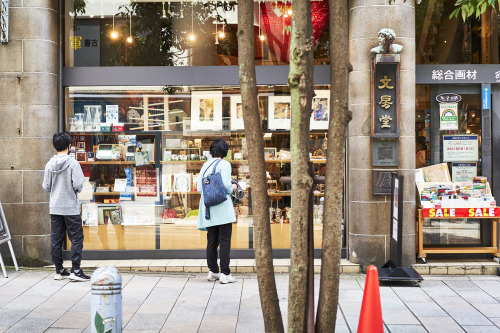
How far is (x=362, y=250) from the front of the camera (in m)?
8.22

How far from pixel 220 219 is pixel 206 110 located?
2.31 m

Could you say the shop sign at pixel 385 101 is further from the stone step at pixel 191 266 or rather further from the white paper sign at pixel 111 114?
the white paper sign at pixel 111 114

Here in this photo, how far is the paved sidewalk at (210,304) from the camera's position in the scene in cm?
572

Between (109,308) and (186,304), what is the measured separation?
89.6 inches

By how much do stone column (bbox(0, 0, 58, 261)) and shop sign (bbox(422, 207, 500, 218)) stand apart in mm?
5875

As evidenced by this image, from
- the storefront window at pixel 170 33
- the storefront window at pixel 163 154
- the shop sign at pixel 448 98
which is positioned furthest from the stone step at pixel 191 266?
the storefront window at pixel 170 33

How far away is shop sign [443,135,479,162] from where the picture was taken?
8.68 m

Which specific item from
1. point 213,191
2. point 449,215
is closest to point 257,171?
point 213,191

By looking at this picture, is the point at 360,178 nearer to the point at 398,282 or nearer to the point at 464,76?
the point at 398,282

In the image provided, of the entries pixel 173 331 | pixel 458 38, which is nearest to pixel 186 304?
pixel 173 331

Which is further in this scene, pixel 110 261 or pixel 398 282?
pixel 110 261

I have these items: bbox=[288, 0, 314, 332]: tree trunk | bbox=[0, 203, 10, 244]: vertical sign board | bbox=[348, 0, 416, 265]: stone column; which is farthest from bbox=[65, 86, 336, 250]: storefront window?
bbox=[288, 0, 314, 332]: tree trunk

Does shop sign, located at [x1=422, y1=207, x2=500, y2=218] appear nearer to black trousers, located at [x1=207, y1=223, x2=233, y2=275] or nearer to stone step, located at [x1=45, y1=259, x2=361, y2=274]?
stone step, located at [x1=45, y1=259, x2=361, y2=274]

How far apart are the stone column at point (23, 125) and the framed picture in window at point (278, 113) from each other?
3.53 metres
